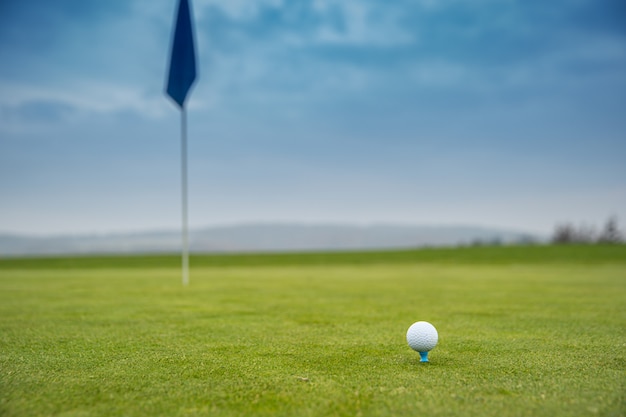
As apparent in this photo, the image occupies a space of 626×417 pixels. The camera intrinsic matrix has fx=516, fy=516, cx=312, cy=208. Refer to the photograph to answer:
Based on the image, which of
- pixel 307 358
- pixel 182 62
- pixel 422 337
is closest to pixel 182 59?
pixel 182 62

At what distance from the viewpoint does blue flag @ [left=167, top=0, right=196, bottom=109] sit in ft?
44.0

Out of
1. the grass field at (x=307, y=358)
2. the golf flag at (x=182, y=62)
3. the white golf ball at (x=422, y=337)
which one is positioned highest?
the golf flag at (x=182, y=62)

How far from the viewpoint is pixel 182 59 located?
1348 cm

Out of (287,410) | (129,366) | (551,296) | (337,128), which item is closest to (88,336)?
(129,366)

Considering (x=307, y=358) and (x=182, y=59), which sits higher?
(x=182, y=59)

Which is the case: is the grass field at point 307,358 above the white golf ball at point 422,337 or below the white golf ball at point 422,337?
below

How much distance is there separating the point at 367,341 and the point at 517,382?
201 centimetres

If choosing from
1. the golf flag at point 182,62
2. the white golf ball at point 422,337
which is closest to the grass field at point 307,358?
the white golf ball at point 422,337

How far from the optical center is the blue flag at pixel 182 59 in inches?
528

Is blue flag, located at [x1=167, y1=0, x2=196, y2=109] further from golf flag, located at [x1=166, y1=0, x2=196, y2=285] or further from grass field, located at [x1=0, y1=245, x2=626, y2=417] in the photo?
grass field, located at [x1=0, y1=245, x2=626, y2=417]

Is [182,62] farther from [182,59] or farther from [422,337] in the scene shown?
[422,337]

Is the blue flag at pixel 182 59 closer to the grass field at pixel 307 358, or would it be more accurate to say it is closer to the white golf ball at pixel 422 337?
the grass field at pixel 307 358

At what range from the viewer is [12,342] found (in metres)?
5.75

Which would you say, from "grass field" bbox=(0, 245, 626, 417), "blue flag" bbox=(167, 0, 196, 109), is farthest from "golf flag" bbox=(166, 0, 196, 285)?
"grass field" bbox=(0, 245, 626, 417)
